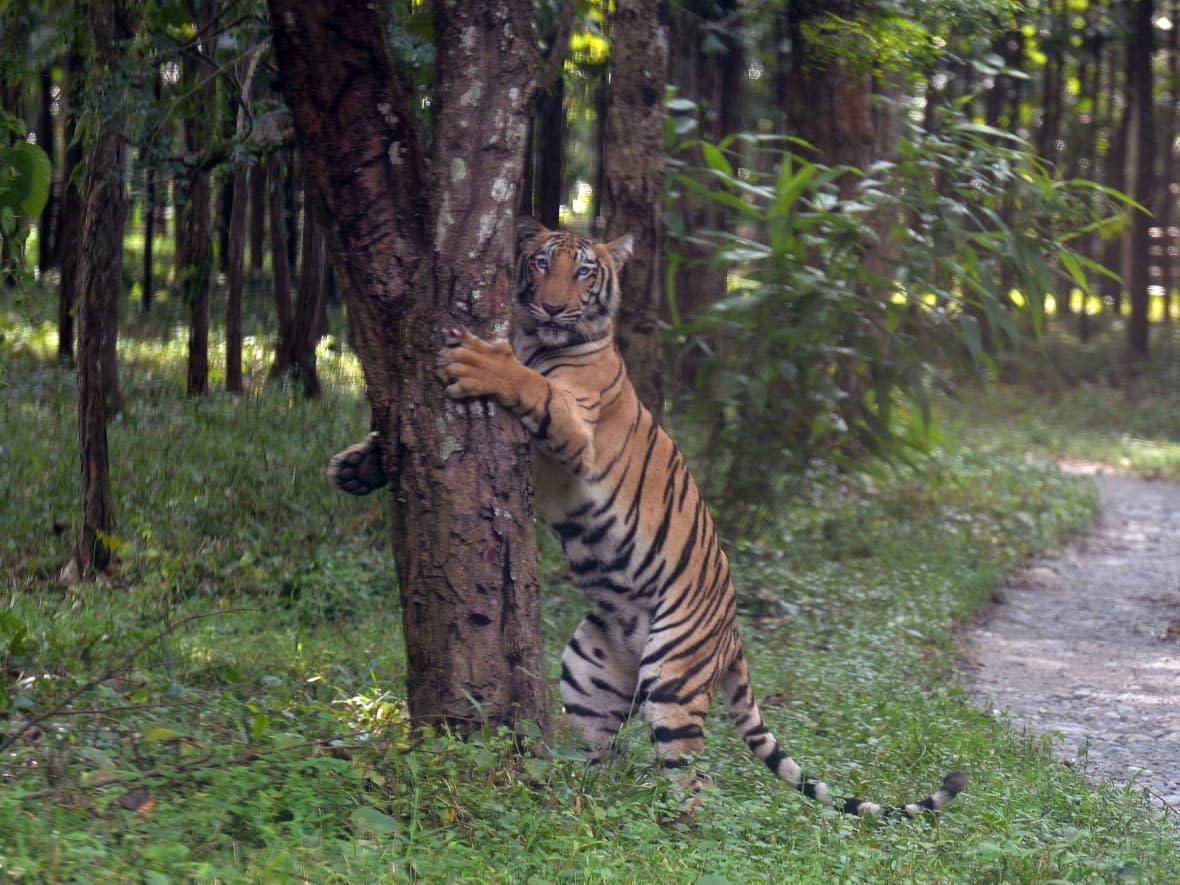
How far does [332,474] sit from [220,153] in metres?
2.78

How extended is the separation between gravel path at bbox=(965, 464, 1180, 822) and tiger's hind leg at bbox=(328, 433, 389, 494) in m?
2.71

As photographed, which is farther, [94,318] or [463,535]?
[94,318]

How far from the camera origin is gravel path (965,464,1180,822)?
5297 mm

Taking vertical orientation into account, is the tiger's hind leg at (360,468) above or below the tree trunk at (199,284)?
below

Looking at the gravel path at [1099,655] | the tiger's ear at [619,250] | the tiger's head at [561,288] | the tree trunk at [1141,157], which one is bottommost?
the gravel path at [1099,655]

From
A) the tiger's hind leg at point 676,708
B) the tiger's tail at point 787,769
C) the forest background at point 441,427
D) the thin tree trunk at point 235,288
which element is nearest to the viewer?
the forest background at point 441,427

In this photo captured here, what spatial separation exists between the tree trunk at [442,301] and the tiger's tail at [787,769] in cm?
98

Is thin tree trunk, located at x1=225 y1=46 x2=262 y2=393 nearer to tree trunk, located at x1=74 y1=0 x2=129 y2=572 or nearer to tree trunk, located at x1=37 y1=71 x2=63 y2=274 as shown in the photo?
tree trunk, located at x1=74 y1=0 x2=129 y2=572

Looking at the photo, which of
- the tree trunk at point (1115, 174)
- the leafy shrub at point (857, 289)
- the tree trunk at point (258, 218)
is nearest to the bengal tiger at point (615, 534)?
the leafy shrub at point (857, 289)

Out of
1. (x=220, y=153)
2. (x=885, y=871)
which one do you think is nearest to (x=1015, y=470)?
(x=220, y=153)

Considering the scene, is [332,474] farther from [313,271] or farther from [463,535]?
[313,271]

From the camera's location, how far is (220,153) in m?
Result: 6.21

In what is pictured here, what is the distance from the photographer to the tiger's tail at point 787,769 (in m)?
3.85

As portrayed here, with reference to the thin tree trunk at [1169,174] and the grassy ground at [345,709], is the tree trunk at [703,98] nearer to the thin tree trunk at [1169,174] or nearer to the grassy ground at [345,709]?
the grassy ground at [345,709]
